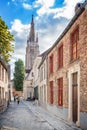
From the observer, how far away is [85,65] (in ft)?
46.2

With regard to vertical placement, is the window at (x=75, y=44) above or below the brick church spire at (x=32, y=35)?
below

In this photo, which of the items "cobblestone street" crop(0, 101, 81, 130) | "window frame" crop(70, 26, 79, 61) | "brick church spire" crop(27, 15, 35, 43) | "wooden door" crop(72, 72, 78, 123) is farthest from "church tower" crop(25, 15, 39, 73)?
"wooden door" crop(72, 72, 78, 123)

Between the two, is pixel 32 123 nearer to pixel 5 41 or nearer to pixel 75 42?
pixel 75 42

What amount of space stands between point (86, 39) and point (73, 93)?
448cm

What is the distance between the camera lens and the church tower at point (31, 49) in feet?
433

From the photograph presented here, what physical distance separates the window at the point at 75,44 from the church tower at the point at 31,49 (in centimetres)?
11316

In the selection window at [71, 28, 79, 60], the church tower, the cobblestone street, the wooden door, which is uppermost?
the church tower

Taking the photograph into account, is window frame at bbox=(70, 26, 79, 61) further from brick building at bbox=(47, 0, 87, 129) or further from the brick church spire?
the brick church spire

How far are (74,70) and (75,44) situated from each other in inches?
61.5

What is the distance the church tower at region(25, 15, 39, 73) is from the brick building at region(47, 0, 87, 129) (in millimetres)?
108460

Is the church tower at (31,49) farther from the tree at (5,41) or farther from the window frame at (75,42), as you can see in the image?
the window frame at (75,42)

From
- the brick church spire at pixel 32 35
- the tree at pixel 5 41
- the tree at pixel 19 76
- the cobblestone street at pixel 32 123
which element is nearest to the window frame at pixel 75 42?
the cobblestone street at pixel 32 123

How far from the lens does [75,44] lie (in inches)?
669

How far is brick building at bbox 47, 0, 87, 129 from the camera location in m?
14.3
